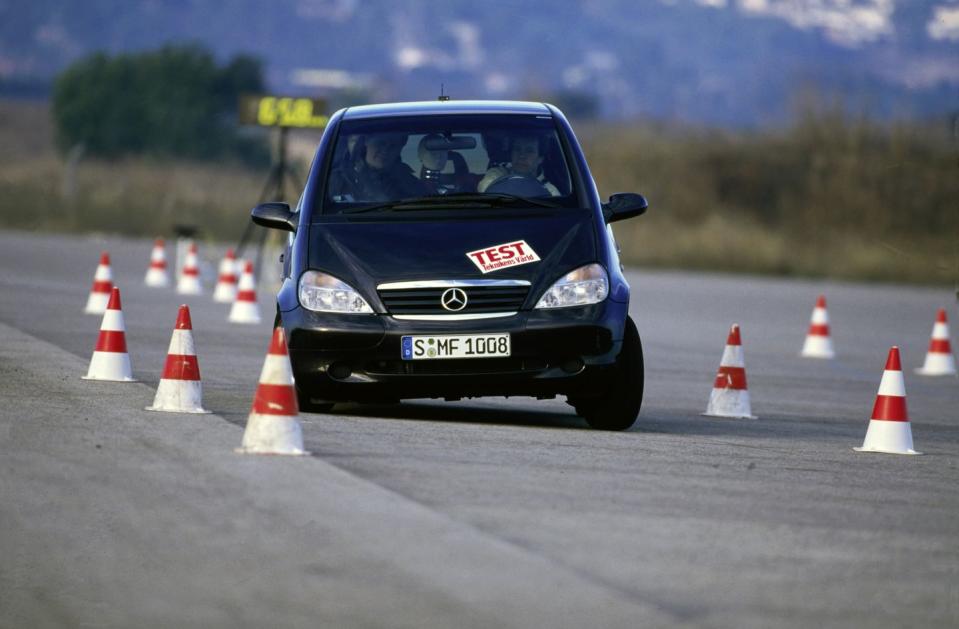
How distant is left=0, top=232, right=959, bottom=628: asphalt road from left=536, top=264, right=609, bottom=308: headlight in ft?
2.29

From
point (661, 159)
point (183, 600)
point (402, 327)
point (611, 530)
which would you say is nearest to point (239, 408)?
point (402, 327)

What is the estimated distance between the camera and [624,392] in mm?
10789

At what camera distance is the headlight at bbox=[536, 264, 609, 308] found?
34.4 feet

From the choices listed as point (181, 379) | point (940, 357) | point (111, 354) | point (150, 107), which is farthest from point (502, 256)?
point (150, 107)

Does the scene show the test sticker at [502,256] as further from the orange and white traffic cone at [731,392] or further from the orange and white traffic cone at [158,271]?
the orange and white traffic cone at [158,271]

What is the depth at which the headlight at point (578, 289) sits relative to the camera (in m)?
10.5

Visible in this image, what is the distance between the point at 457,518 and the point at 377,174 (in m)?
4.50

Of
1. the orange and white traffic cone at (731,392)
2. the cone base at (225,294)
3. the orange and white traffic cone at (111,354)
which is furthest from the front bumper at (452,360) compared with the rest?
the cone base at (225,294)

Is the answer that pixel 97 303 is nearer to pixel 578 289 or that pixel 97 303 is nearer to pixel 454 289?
pixel 454 289

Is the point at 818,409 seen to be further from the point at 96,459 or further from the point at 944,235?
the point at 944,235

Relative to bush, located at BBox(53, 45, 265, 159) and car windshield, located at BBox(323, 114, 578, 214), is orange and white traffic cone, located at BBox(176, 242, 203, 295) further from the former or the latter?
bush, located at BBox(53, 45, 265, 159)

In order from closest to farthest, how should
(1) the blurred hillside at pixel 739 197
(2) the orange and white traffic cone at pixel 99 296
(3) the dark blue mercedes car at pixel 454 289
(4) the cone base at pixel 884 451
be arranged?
(3) the dark blue mercedes car at pixel 454 289 → (4) the cone base at pixel 884 451 → (2) the orange and white traffic cone at pixel 99 296 → (1) the blurred hillside at pixel 739 197

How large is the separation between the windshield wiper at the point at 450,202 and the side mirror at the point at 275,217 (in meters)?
0.35

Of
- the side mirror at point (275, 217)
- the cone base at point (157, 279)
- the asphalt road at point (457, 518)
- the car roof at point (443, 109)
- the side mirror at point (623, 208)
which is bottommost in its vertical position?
the asphalt road at point (457, 518)
